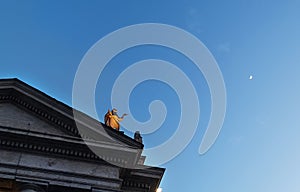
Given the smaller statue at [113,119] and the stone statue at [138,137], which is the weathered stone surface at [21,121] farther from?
the stone statue at [138,137]

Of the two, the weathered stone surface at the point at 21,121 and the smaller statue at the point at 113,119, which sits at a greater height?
the smaller statue at the point at 113,119

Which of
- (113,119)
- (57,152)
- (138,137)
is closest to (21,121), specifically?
(57,152)

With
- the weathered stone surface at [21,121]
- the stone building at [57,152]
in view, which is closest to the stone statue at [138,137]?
the stone building at [57,152]

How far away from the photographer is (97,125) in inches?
783

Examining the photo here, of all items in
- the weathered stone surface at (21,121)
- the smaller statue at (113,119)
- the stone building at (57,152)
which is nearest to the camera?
the stone building at (57,152)

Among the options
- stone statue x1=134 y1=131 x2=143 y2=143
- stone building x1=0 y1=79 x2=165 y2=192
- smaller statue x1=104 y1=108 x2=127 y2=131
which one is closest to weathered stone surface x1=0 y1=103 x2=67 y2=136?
stone building x1=0 y1=79 x2=165 y2=192

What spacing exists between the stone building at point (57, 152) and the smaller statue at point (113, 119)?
146cm

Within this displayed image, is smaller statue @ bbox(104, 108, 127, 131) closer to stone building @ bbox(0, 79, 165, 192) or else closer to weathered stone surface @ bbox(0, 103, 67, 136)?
stone building @ bbox(0, 79, 165, 192)

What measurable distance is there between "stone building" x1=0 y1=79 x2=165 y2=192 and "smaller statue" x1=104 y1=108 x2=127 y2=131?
4.79 feet

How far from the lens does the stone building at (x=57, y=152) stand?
18.3m

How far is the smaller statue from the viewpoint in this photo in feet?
70.6

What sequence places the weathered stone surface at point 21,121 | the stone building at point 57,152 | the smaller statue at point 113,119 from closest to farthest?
1. the stone building at point 57,152
2. the weathered stone surface at point 21,121
3. the smaller statue at point 113,119

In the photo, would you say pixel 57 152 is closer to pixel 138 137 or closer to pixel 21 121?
pixel 21 121

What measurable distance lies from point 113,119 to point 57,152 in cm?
359
